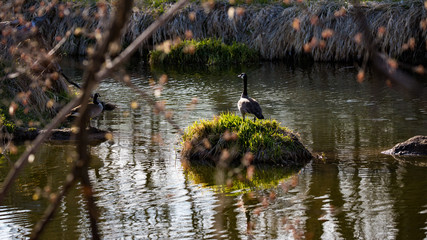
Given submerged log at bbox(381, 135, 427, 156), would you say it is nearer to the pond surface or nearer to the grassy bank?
the pond surface

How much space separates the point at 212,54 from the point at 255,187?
1349cm

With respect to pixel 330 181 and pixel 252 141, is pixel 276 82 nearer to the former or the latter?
pixel 252 141

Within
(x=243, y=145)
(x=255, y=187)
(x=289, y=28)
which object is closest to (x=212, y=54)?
(x=289, y=28)

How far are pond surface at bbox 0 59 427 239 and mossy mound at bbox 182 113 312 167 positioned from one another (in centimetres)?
29

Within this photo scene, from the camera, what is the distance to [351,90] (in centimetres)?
1474

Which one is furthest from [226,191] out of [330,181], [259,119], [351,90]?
[351,90]

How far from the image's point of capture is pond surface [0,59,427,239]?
5996mm

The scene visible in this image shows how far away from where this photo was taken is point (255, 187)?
7496 mm

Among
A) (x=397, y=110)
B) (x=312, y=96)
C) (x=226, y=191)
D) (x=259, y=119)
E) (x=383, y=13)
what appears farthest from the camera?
(x=383, y=13)

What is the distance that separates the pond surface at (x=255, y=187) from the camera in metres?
6.00

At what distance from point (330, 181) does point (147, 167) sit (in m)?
2.54

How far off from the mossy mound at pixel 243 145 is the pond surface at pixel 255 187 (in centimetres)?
29

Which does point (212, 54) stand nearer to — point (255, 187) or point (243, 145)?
point (243, 145)

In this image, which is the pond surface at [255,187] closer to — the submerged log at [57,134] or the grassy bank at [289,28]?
the submerged log at [57,134]
